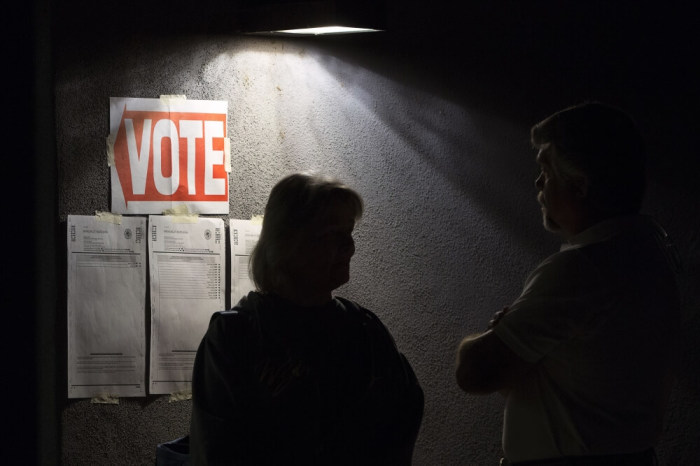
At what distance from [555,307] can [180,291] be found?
52.2 inches

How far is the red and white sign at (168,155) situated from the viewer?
2.39 metres

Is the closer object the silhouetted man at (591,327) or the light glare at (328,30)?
the silhouetted man at (591,327)

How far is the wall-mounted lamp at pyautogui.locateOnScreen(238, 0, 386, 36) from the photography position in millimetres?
2277

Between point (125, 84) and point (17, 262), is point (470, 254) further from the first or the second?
point (17, 262)

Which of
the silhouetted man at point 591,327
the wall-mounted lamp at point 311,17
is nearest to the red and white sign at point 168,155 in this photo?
the wall-mounted lamp at point 311,17

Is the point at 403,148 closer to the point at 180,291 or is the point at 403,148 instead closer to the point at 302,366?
the point at 180,291

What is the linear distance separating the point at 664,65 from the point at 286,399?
1473 millimetres

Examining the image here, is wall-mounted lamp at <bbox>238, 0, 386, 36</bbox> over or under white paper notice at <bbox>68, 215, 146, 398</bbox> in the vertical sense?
over

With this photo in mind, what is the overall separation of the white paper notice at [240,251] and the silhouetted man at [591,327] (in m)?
1.07

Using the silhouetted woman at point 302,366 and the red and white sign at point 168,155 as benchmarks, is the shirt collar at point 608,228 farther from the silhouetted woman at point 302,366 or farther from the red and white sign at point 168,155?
the red and white sign at point 168,155

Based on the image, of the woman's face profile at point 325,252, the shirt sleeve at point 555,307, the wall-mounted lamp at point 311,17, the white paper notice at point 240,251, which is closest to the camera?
the shirt sleeve at point 555,307

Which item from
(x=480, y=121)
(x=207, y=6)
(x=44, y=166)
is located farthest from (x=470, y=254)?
(x=44, y=166)

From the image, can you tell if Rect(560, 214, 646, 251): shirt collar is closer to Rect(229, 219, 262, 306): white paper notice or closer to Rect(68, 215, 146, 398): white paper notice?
Rect(229, 219, 262, 306): white paper notice

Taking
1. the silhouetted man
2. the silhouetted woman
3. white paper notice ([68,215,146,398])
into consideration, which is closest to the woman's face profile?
the silhouetted woman
